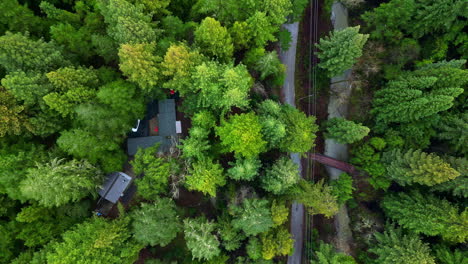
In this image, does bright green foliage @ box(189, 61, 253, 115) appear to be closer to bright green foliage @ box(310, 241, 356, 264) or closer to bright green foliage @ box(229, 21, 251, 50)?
bright green foliage @ box(229, 21, 251, 50)

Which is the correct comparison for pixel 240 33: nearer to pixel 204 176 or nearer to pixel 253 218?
pixel 204 176

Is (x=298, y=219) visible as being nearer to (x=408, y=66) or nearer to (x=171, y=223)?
(x=171, y=223)

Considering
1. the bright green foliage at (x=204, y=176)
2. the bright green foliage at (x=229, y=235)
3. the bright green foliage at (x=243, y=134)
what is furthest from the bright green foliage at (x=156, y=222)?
the bright green foliage at (x=243, y=134)

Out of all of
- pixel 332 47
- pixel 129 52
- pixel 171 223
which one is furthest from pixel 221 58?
pixel 171 223

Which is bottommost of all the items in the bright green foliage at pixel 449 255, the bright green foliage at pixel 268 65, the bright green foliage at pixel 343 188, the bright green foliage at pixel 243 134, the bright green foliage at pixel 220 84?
the bright green foliage at pixel 449 255

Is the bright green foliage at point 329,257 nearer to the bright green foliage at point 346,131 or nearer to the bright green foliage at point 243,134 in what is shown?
the bright green foliage at point 346,131

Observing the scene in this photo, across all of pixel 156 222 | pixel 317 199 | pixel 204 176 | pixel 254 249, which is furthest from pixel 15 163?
pixel 317 199

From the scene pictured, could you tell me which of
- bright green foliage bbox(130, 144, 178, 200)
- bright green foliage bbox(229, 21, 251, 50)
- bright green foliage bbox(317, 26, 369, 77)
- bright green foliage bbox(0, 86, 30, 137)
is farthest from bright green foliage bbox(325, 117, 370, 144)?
bright green foliage bbox(0, 86, 30, 137)
